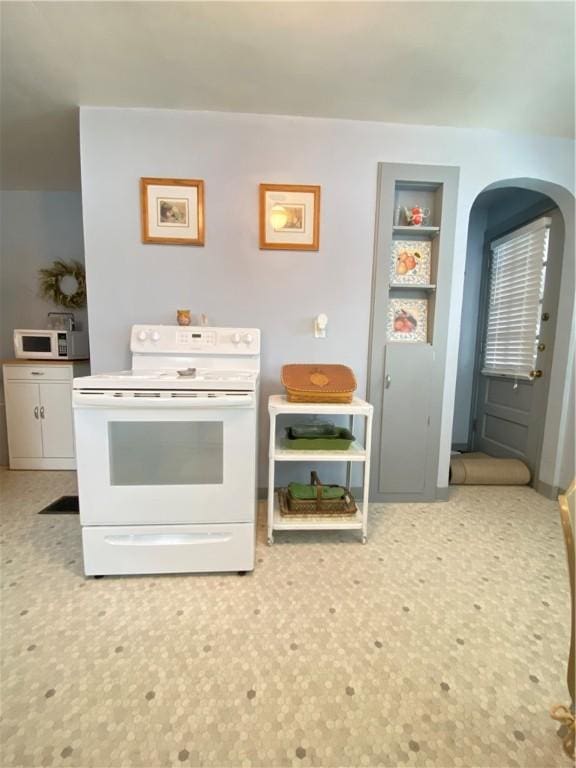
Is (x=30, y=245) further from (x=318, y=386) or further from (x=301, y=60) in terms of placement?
(x=318, y=386)

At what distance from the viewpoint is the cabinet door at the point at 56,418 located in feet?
8.00

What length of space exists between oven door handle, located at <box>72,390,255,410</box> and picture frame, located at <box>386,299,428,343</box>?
4.00 feet

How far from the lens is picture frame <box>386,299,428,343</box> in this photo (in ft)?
6.69

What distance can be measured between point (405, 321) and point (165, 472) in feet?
5.56

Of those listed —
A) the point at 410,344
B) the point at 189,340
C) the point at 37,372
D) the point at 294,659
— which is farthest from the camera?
the point at 37,372

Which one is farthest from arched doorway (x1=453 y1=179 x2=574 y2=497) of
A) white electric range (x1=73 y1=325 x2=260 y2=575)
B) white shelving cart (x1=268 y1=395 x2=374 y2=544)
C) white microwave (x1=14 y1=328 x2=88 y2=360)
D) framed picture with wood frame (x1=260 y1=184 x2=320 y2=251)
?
white microwave (x1=14 y1=328 x2=88 y2=360)

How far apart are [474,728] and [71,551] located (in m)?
1.72

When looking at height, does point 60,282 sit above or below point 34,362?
above

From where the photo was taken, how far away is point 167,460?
130cm

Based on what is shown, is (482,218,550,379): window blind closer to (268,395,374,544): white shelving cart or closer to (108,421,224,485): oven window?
(268,395,374,544): white shelving cart

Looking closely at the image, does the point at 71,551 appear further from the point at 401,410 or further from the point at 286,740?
the point at 401,410

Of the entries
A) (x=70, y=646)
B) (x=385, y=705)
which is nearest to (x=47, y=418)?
(x=70, y=646)

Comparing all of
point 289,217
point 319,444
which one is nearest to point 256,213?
point 289,217

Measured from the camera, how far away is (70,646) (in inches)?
40.2
